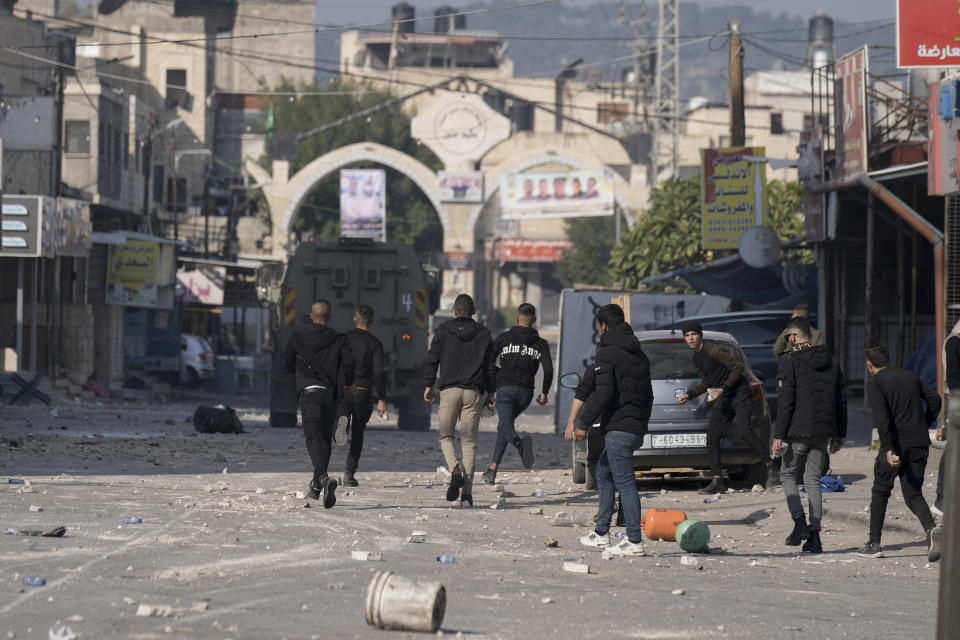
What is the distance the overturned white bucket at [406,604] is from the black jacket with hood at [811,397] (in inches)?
193

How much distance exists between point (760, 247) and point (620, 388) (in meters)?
16.2

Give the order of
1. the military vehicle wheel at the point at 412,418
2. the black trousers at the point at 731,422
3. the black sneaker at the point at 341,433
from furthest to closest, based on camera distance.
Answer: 1. the military vehicle wheel at the point at 412,418
2. the black trousers at the point at 731,422
3. the black sneaker at the point at 341,433

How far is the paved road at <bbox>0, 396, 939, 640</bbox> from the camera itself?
7.79 metres

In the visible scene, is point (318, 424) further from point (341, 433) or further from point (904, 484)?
point (904, 484)

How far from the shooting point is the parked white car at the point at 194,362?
48000 mm

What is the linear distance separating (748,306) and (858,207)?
748cm

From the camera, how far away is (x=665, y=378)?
50.3 feet

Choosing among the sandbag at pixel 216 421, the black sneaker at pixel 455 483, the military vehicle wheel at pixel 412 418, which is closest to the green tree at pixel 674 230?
the military vehicle wheel at pixel 412 418

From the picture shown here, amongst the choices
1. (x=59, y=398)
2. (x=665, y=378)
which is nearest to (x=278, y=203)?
(x=59, y=398)

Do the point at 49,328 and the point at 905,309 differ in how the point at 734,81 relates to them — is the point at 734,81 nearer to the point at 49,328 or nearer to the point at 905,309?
the point at 905,309

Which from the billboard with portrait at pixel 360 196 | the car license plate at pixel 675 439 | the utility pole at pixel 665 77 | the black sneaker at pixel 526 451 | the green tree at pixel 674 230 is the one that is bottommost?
the black sneaker at pixel 526 451

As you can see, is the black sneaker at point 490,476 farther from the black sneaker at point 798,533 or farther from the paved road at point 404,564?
the black sneaker at point 798,533

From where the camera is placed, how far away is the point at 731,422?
591 inches

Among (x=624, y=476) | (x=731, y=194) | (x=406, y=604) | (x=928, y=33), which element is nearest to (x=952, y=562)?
(x=406, y=604)
